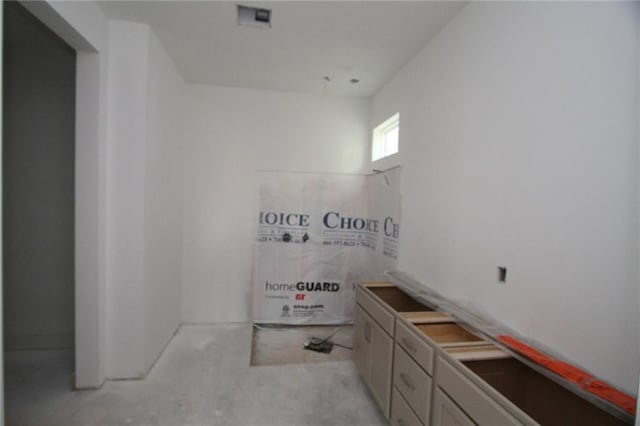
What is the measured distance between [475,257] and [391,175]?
1.29 meters

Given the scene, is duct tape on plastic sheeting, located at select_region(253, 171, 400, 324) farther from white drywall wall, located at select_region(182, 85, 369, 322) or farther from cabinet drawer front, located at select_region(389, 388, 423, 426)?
cabinet drawer front, located at select_region(389, 388, 423, 426)

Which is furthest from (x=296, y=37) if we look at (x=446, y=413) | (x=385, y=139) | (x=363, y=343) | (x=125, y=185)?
Result: (x=446, y=413)

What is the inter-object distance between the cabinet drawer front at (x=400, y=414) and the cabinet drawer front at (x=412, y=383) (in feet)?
Answer: 0.11

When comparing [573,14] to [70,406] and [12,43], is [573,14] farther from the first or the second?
[12,43]

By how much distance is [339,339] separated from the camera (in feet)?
10.1

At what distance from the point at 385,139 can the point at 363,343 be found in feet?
7.24

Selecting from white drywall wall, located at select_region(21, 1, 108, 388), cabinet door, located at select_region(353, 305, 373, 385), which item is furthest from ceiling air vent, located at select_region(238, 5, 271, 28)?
cabinet door, located at select_region(353, 305, 373, 385)

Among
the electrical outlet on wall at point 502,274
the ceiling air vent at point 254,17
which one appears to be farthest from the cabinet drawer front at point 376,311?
the ceiling air vent at point 254,17

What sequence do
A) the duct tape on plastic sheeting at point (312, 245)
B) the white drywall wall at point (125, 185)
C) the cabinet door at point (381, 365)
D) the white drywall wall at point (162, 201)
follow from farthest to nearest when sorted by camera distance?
the duct tape on plastic sheeting at point (312, 245) → the white drywall wall at point (162, 201) → the white drywall wall at point (125, 185) → the cabinet door at point (381, 365)

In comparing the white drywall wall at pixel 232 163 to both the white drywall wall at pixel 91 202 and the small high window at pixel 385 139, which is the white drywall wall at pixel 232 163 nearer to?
the small high window at pixel 385 139

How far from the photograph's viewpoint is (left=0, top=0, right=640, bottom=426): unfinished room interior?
112 centimetres

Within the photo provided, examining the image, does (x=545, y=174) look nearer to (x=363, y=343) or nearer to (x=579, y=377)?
(x=579, y=377)

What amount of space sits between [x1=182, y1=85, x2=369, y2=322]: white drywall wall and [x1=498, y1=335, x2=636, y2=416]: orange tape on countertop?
2.67 meters

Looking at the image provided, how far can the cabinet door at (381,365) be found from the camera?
1.77 metres
